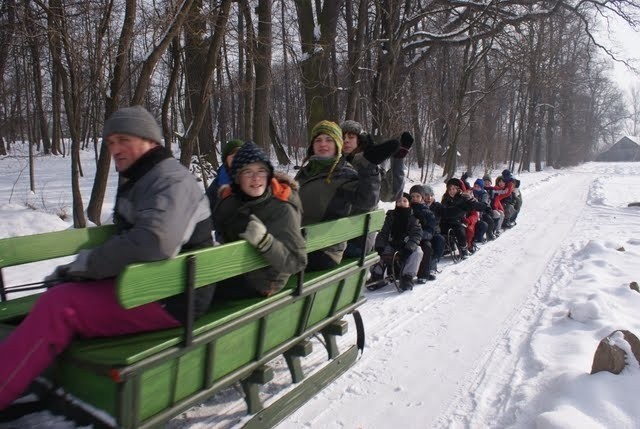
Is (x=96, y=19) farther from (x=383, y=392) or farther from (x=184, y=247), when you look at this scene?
(x=383, y=392)

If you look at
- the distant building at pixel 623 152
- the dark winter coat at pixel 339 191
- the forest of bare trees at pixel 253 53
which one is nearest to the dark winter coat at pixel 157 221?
the dark winter coat at pixel 339 191

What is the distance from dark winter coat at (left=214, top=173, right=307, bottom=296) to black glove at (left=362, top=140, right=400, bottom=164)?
92 centimetres

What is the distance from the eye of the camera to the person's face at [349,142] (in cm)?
447

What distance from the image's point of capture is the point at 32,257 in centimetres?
293

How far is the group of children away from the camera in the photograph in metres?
5.73

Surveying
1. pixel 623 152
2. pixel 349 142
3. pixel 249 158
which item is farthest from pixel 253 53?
pixel 623 152

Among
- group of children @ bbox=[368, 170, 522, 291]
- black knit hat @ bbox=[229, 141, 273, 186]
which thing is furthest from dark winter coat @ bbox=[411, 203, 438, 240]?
black knit hat @ bbox=[229, 141, 273, 186]

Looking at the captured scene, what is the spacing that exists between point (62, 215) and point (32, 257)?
7907mm

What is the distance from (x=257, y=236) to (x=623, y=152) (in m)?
77.3

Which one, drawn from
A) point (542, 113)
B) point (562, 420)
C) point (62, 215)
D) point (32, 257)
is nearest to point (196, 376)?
point (32, 257)

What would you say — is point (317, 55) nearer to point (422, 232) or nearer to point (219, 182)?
point (422, 232)

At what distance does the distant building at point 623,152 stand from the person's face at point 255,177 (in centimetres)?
7590

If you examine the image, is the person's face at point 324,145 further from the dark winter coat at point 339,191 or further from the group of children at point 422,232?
the group of children at point 422,232

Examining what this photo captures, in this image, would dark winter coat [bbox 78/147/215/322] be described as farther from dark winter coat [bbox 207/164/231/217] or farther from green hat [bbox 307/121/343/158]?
dark winter coat [bbox 207/164/231/217]
